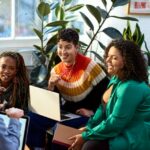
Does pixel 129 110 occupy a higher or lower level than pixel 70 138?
higher

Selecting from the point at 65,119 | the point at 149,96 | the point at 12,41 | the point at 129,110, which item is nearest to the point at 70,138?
the point at 65,119

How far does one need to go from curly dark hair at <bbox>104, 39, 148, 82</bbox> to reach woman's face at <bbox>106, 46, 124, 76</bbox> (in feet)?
0.06

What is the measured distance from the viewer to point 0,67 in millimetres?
1872

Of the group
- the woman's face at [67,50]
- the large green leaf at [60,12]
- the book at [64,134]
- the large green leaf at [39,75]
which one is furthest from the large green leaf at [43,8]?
the book at [64,134]

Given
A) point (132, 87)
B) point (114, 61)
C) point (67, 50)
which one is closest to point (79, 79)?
point (67, 50)

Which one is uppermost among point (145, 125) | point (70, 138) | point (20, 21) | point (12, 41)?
point (20, 21)

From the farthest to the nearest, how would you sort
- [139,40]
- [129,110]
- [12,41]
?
[12,41]
[139,40]
[129,110]

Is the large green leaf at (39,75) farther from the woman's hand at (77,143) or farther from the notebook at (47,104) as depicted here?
the woman's hand at (77,143)

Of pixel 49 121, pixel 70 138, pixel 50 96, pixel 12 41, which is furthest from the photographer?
pixel 12 41

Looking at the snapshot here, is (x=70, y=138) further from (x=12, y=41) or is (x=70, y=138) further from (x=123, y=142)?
(x=12, y=41)

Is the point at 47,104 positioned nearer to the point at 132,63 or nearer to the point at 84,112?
the point at 84,112

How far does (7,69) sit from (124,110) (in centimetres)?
76

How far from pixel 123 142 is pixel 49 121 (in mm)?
582

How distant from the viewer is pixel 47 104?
1903 mm
